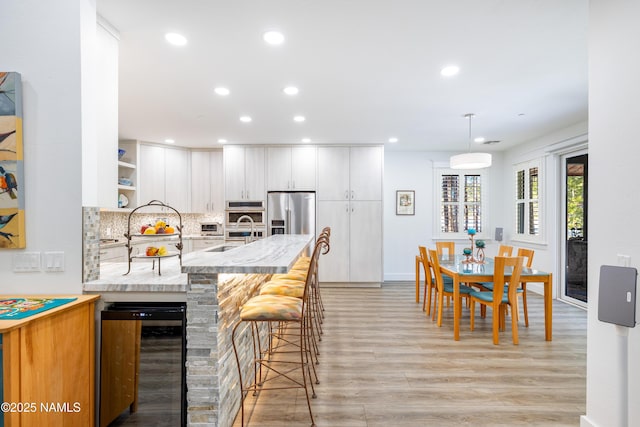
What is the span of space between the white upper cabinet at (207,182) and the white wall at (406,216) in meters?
3.34

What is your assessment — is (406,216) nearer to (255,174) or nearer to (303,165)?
(303,165)

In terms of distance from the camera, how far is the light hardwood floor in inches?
84.7

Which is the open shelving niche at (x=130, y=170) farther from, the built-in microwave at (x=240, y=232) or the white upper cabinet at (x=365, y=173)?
the white upper cabinet at (x=365, y=173)

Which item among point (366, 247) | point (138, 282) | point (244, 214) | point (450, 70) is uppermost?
point (450, 70)

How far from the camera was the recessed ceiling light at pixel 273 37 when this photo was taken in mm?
2365

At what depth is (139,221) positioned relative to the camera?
612 cm

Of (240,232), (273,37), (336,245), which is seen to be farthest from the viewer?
(336,245)

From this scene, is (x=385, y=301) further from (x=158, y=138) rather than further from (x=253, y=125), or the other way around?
(x=158, y=138)

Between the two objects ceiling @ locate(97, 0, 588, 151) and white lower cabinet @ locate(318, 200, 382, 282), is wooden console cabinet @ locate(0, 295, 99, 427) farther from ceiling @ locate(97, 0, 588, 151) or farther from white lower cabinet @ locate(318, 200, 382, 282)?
white lower cabinet @ locate(318, 200, 382, 282)

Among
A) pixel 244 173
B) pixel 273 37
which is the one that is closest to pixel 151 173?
pixel 244 173

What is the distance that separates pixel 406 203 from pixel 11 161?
5938mm

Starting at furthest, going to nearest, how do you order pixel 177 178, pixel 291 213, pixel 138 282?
1. pixel 177 178
2. pixel 291 213
3. pixel 138 282

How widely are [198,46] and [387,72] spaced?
1651 millimetres

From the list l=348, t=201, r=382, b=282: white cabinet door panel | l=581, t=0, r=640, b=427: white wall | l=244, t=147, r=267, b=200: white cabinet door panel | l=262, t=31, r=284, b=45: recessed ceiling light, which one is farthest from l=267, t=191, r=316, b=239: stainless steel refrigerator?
l=581, t=0, r=640, b=427: white wall
